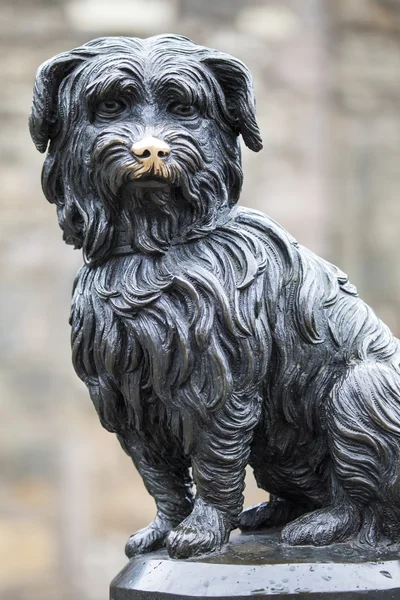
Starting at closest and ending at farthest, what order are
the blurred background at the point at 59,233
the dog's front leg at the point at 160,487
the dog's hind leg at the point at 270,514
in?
the dog's front leg at the point at 160,487 < the dog's hind leg at the point at 270,514 < the blurred background at the point at 59,233

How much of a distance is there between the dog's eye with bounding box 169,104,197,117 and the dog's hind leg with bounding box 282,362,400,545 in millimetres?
558

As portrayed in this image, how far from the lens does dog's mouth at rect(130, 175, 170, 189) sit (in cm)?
180

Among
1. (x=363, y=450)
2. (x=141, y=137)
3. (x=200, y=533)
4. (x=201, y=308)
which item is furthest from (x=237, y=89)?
(x=200, y=533)

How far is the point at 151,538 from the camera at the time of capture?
2072mm

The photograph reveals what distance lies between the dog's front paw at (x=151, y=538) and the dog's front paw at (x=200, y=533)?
0.15 meters

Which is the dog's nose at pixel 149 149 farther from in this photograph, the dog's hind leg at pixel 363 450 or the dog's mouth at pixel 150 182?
the dog's hind leg at pixel 363 450

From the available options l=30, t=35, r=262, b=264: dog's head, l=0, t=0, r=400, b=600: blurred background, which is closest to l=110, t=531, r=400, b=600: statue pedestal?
l=30, t=35, r=262, b=264: dog's head

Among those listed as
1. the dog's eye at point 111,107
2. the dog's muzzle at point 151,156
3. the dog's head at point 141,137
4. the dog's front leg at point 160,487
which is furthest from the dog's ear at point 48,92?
the dog's front leg at point 160,487

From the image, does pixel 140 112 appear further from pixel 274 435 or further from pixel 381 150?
pixel 381 150

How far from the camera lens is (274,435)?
2020mm

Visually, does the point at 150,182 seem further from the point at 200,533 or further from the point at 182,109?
the point at 200,533

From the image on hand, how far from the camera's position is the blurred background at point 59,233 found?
4.41m

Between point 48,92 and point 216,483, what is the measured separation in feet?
2.52

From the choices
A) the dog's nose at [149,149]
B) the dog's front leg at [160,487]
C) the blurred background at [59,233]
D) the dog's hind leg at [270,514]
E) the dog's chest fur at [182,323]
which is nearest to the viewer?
the dog's nose at [149,149]
